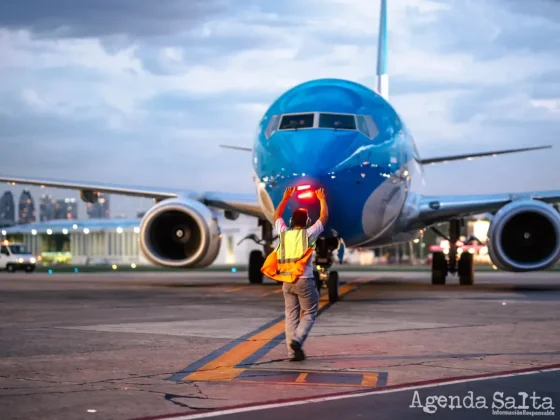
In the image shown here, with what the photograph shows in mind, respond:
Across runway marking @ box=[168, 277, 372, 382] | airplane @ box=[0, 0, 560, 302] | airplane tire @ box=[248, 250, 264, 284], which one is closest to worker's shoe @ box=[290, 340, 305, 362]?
runway marking @ box=[168, 277, 372, 382]

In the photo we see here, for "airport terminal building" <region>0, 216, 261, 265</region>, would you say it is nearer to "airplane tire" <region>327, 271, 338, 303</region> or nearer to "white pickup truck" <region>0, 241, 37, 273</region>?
"white pickup truck" <region>0, 241, 37, 273</region>

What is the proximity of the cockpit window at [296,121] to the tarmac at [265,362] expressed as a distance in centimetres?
329

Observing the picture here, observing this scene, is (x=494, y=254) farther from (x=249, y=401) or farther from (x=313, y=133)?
(x=249, y=401)

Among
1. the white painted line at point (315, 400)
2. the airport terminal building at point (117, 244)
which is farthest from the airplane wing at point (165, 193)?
the airport terminal building at point (117, 244)

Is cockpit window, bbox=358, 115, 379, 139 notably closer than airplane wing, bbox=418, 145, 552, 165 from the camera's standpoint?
Yes

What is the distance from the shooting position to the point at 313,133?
1705 centimetres

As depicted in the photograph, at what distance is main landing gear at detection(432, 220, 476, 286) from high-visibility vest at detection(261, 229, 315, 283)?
17255mm

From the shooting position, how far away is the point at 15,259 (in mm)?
48688

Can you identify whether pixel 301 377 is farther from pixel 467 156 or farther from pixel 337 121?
pixel 467 156

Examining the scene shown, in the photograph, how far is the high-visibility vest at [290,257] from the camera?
9383mm

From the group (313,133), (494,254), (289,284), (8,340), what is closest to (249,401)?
(289,284)

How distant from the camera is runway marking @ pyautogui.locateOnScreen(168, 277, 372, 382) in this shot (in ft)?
26.6

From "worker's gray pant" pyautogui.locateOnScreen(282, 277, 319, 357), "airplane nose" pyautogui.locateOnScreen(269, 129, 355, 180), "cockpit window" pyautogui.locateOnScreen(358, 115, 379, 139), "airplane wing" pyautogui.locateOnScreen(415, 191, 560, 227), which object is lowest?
"worker's gray pant" pyautogui.locateOnScreen(282, 277, 319, 357)

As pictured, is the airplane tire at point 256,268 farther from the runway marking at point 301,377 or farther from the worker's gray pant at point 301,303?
the runway marking at point 301,377
